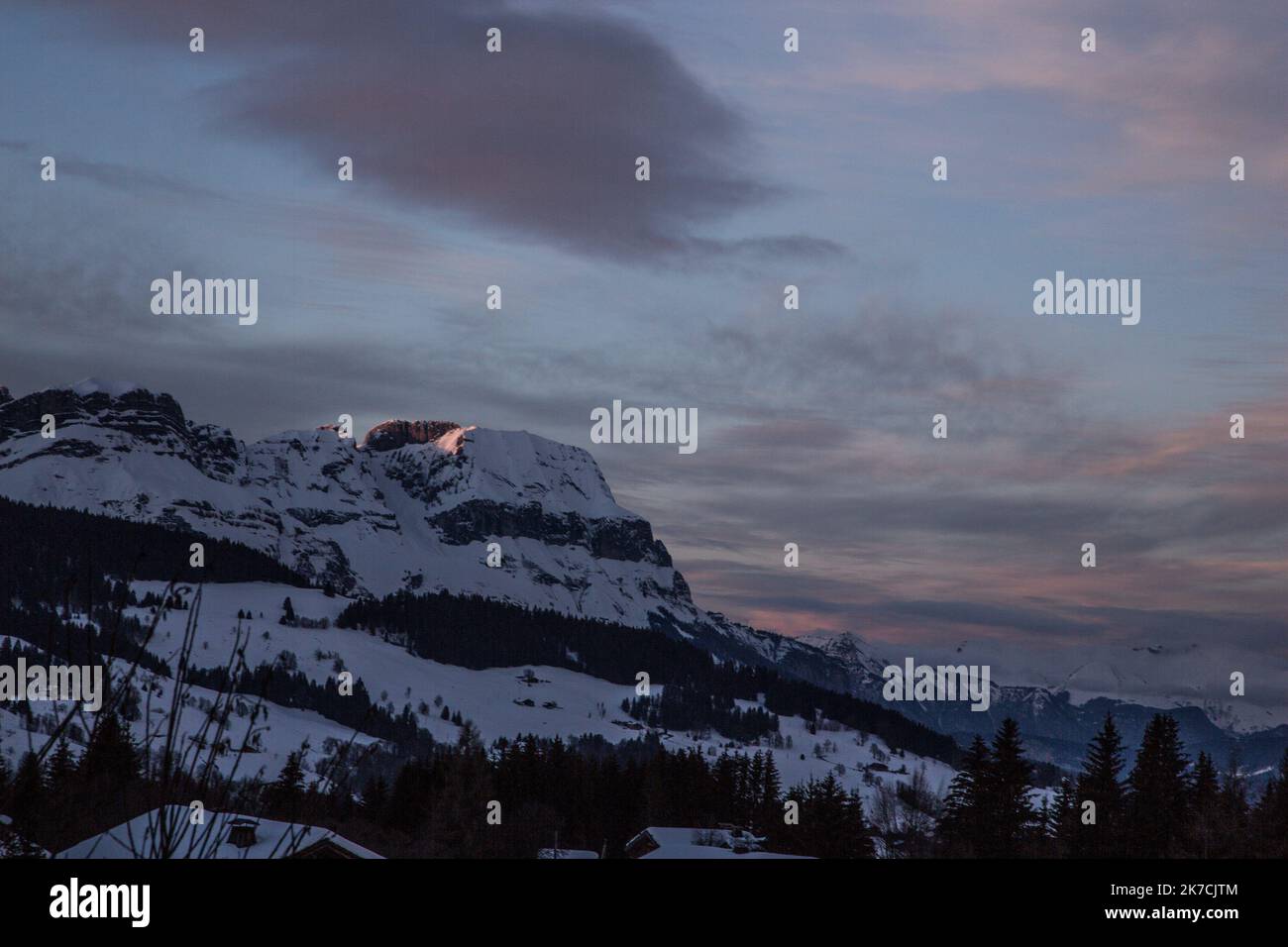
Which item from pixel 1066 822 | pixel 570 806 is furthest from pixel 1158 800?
pixel 570 806

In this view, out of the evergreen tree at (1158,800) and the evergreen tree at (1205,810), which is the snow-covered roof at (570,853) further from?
the evergreen tree at (1205,810)

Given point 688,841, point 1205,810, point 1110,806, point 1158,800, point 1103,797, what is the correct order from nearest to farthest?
point 1205,810 → point 1158,800 → point 1110,806 → point 1103,797 → point 688,841

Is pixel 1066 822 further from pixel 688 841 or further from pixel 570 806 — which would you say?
pixel 570 806

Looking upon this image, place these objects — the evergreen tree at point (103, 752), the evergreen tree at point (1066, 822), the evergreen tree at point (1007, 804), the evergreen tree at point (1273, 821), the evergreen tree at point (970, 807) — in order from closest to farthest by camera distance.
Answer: the evergreen tree at point (103, 752) → the evergreen tree at point (1273, 821) → the evergreen tree at point (1066, 822) → the evergreen tree at point (1007, 804) → the evergreen tree at point (970, 807)

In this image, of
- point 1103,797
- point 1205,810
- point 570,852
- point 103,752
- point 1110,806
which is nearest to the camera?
point 103,752

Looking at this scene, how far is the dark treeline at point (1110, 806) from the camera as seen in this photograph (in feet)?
259

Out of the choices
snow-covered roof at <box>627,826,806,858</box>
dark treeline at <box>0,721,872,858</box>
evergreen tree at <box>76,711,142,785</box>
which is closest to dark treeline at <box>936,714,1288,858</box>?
dark treeline at <box>0,721,872,858</box>

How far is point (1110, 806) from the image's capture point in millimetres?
85562

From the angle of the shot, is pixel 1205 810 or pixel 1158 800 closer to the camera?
pixel 1205 810

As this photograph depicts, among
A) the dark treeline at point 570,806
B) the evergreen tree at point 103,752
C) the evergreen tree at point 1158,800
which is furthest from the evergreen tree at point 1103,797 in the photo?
the evergreen tree at point 103,752

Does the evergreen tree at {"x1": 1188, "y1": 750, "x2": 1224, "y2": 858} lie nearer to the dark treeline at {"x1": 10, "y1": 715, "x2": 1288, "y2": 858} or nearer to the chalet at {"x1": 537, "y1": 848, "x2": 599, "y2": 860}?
the dark treeline at {"x1": 10, "y1": 715, "x2": 1288, "y2": 858}
